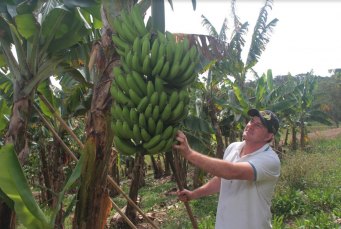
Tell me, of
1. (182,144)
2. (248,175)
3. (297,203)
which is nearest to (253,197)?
(248,175)

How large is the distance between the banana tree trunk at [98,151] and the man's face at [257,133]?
4.05 ft

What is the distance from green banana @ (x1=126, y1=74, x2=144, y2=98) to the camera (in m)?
1.54

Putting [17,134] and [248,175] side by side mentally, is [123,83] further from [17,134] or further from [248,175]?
[17,134]

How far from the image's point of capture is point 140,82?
5.19ft

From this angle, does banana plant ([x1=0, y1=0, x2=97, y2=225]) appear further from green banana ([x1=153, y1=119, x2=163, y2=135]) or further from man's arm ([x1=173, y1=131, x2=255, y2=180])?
man's arm ([x1=173, y1=131, x2=255, y2=180])

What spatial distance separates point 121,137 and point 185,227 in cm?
406

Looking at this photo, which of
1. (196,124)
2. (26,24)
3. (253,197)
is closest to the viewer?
(253,197)

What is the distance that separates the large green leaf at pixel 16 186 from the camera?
153 cm

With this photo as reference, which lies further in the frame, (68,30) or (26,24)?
(68,30)

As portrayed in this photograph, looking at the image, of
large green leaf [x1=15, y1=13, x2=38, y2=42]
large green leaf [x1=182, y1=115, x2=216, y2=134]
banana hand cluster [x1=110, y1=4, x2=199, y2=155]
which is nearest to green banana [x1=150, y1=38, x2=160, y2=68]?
banana hand cluster [x1=110, y1=4, x2=199, y2=155]

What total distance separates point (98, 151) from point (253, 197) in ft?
4.36

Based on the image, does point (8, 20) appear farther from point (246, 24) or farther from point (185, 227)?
point (246, 24)

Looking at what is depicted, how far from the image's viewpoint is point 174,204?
693cm

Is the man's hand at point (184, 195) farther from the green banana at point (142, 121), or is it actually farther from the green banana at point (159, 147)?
the green banana at point (142, 121)
